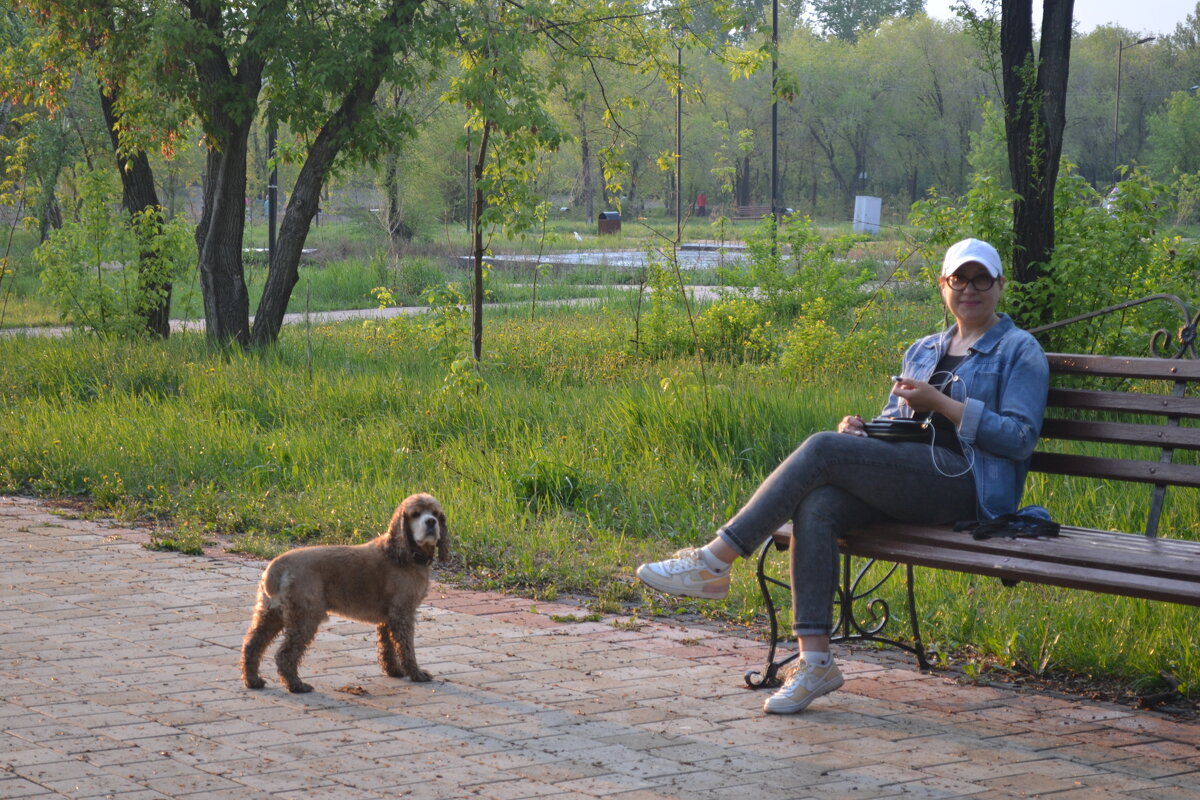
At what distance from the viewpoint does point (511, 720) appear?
438 cm

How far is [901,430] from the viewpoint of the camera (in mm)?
4832

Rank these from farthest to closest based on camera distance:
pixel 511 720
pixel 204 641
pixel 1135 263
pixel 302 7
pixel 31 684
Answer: pixel 302 7 → pixel 1135 263 → pixel 204 641 → pixel 31 684 → pixel 511 720

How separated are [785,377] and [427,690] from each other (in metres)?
6.73

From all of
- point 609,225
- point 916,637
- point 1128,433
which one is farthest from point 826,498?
point 609,225

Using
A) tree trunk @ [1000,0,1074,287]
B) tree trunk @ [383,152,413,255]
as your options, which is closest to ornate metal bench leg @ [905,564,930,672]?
tree trunk @ [1000,0,1074,287]

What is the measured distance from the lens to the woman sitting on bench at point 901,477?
15.0ft

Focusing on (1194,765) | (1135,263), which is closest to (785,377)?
(1135,263)

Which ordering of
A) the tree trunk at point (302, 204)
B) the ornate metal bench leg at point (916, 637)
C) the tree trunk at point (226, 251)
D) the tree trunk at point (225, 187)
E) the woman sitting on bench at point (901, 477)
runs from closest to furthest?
the woman sitting on bench at point (901, 477) → the ornate metal bench leg at point (916, 637) → the tree trunk at point (225, 187) → the tree trunk at point (302, 204) → the tree trunk at point (226, 251)

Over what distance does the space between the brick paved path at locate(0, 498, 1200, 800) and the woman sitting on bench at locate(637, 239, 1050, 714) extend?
38cm

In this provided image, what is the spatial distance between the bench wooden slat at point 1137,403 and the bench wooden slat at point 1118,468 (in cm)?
20

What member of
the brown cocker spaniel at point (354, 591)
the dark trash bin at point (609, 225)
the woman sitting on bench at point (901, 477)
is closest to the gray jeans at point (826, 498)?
the woman sitting on bench at point (901, 477)

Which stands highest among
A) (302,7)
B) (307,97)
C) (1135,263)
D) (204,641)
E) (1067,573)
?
(302,7)

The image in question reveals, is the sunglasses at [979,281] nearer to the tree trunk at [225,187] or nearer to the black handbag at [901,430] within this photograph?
the black handbag at [901,430]

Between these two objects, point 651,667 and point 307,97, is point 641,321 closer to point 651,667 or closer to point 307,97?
point 307,97
